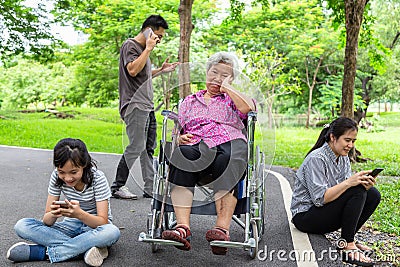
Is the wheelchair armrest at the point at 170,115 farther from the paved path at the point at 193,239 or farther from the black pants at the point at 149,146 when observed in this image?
the paved path at the point at 193,239

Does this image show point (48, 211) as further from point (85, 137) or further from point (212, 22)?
point (212, 22)

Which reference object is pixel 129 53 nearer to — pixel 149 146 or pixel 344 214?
pixel 149 146

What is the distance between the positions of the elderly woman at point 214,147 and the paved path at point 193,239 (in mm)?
322

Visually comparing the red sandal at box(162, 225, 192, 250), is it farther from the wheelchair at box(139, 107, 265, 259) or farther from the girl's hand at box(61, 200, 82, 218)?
the girl's hand at box(61, 200, 82, 218)

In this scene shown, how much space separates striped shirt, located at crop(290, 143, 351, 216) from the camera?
3.59 m

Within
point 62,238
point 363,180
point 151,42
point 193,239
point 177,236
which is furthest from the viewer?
point 151,42

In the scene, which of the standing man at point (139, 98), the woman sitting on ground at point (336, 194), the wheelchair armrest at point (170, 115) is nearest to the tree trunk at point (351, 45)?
the standing man at point (139, 98)

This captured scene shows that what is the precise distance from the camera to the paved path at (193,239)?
3.22 metres

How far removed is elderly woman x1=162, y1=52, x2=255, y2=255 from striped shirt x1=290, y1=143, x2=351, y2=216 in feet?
2.02

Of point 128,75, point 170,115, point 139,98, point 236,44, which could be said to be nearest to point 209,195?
point 170,115

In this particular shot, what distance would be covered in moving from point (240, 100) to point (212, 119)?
266mm

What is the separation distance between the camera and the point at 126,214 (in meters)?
4.51

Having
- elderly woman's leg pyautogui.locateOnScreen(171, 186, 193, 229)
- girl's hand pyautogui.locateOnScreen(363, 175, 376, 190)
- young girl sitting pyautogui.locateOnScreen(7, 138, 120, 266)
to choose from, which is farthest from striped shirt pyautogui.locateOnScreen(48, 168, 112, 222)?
girl's hand pyautogui.locateOnScreen(363, 175, 376, 190)

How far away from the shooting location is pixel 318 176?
3635mm
